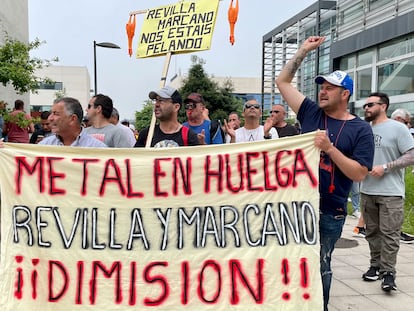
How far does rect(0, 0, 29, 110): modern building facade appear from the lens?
15.7 metres

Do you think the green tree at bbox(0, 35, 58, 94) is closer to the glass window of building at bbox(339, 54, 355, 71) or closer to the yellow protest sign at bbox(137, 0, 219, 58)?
the yellow protest sign at bbox(137, 0, 219, 58)

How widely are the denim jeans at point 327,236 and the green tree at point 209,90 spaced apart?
33248 mm

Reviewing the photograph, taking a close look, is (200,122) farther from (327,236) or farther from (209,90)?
(209,90)

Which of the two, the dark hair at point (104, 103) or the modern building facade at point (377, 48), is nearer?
the dark hair at point (104, 103)

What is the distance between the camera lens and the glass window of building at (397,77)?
17.7m

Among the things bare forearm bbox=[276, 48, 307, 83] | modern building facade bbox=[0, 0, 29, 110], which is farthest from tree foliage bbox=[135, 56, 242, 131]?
bare forearm bbox=[276, 48, 307, 83]

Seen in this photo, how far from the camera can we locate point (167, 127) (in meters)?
3.79

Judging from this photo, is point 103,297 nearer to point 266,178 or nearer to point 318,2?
point 266,178

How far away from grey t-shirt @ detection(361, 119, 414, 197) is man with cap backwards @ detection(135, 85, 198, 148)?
6.29 feet

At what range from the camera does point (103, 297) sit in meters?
2.87

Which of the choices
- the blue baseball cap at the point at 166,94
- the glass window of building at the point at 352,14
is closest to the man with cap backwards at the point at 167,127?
the blue baseball cap at the point at 166,94

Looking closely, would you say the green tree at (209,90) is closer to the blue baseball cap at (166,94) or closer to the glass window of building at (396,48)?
the glass window of building at (396,48)

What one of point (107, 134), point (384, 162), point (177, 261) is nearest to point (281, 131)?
point (384, 162)

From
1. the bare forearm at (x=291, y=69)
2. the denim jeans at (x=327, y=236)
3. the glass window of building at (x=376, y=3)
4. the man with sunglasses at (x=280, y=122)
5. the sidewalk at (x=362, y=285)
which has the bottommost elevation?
the sidewalk at (x=362, y=285)
